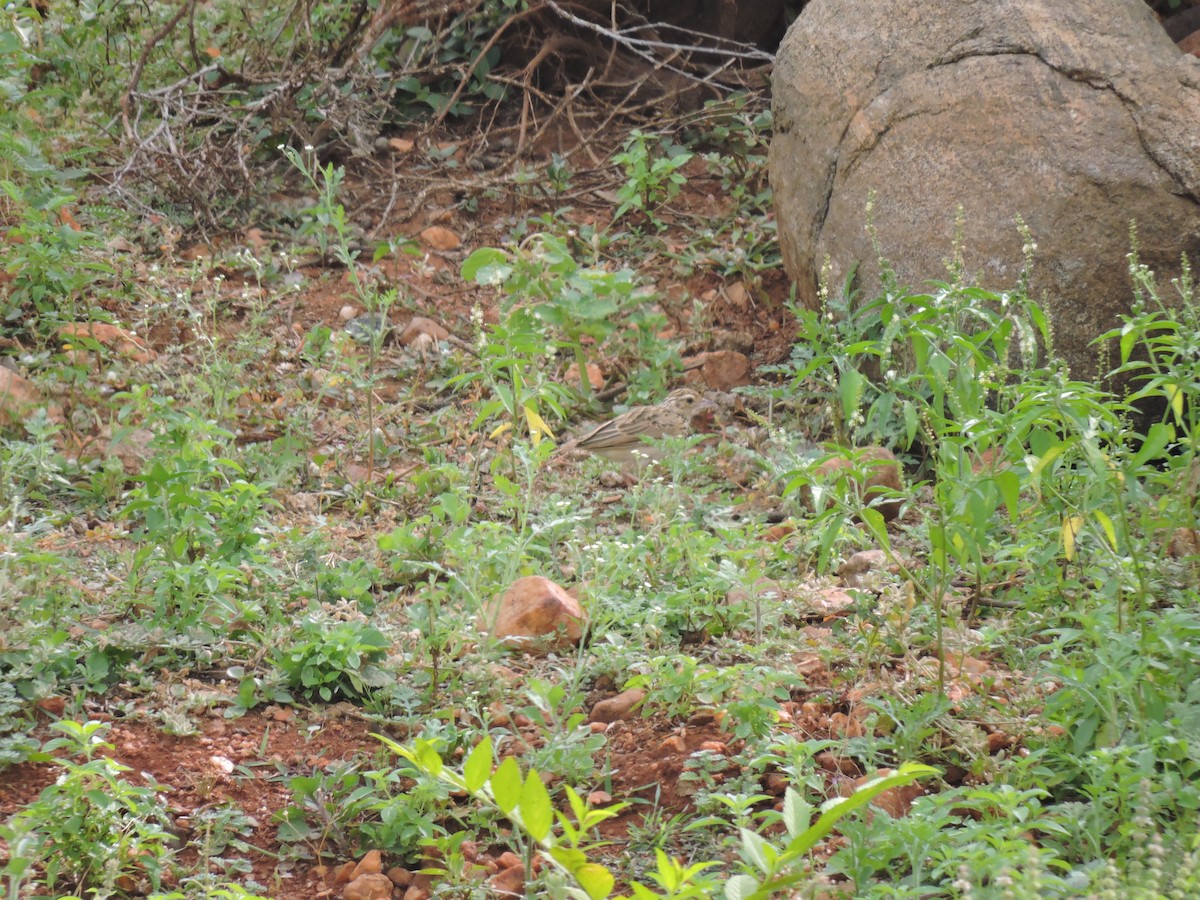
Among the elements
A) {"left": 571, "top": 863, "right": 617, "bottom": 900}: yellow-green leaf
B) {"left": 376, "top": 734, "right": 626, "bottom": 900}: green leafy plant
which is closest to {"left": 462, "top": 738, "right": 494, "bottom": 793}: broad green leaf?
{"left": 376, "top": 734, "right": 626, "bottom": 900}: green leafy plant

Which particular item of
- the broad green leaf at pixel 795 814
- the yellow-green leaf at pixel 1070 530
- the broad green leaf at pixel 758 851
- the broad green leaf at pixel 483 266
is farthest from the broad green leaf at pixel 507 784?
the broad green leaf at pixel 483 266

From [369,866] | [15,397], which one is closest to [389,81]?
[15,397]

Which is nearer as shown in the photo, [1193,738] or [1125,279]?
[1193,738]

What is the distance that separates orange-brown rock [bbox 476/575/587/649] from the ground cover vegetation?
0.06 metres

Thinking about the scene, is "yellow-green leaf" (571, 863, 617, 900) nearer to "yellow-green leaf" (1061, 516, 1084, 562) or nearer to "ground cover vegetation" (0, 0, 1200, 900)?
"ground cover vegetation" (0, 0, 1200, 900)

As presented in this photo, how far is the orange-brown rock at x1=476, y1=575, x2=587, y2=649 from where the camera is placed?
3254 millimetres

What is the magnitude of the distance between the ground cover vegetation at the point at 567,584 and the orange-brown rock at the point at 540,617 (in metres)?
0.06

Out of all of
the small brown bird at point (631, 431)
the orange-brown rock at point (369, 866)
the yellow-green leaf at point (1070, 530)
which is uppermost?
the yellow-green leaf at point (1070, 530)

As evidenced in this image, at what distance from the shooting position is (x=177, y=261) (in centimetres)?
592

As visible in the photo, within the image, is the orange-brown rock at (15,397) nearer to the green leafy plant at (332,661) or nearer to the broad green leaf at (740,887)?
the green leafy plant at (332,661)

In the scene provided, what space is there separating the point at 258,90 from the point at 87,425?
121 inches

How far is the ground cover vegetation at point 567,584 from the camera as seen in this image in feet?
7.24

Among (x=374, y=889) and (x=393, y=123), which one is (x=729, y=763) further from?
(x=393, y=123)

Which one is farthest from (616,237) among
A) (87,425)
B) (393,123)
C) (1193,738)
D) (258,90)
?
(1193,738)
